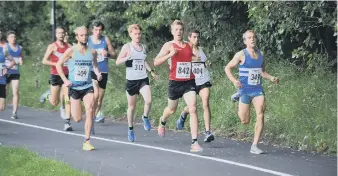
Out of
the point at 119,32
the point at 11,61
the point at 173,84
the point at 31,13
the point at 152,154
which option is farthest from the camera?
the point at 31,13

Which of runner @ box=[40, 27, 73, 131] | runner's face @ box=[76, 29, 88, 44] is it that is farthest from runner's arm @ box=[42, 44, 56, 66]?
runner's face @ box=[76, 29, 88, 44]

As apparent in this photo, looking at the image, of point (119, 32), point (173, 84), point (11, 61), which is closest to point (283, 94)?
point (173, 84)

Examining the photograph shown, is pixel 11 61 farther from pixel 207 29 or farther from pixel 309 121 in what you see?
pixel 309 121

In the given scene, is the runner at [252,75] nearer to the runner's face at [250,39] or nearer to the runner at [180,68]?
the runner's face at [250,39]

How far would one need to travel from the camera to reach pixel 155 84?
1736 centimetres

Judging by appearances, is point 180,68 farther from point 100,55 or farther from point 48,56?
point 48,56

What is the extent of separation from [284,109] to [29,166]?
490cm

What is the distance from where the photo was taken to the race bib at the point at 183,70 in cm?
1163

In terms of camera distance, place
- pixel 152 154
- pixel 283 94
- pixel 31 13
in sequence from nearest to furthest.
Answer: pixel 152 154 < pixel 283 94 < pixel 31 13

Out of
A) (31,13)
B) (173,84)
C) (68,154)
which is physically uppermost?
(31,13)

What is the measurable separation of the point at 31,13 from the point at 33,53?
268 cm

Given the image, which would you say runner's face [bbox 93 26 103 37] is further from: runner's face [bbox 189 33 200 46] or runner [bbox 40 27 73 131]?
runner's face [bbox 189 33 200 46]

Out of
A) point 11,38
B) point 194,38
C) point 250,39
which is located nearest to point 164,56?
point 194,38

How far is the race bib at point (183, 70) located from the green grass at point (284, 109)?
1.80 metres
